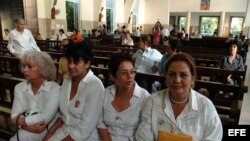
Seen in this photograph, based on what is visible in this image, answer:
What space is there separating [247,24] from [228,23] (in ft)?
8.95

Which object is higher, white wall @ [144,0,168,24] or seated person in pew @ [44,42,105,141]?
white wall @ [144,0,168,24]

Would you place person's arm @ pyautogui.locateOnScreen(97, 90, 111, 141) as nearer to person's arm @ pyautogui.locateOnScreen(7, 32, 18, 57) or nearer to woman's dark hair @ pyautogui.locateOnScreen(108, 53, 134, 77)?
woman's dark hair @ pyautogui.locateOnScreen(108, 53, 134, 77)

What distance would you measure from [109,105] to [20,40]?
338 cm

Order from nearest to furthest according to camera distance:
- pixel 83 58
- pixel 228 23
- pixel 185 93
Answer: pixel 185 93, pixel 83 58, pixel 228 23

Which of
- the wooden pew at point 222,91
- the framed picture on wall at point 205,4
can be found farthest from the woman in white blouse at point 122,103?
the framed picture on wall at point 205,4

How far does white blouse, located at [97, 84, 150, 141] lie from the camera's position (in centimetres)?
169

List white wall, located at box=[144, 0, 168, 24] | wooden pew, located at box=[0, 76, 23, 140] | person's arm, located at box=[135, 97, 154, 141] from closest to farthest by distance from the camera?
person's arm, located at box=[135, 97, 154, 141]
wooden pew, located at box=[0, 76, 23, 140]
white wall, located at box=[144, 0, 168, 24]

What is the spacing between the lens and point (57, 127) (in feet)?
6.27

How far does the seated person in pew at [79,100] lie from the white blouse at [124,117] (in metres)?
0.07

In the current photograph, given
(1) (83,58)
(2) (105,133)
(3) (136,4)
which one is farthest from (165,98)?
(3) (136,4)

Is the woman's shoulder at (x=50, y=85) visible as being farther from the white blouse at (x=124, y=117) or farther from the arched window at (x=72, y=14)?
the arched window at (x=72, y=14)

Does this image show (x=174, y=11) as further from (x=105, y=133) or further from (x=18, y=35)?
(x=105, y=133)

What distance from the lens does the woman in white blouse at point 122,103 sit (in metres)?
1.69

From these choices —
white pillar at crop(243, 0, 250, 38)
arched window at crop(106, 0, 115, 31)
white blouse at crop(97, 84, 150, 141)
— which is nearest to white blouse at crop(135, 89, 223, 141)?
white blouse at crop(97, 84, 150, 141)
